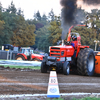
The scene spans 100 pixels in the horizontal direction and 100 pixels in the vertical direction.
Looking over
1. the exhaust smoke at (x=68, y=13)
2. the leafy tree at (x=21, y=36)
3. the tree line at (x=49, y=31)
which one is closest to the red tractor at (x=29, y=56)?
the exhaust smoke at (x=68, y=13)

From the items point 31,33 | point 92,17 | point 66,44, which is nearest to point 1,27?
point 31,33

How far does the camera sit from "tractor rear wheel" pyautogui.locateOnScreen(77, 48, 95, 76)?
10.7 meters

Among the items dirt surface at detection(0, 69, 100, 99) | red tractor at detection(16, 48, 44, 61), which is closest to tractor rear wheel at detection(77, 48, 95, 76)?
dirt surface at detection(0, 69, 100, 99)

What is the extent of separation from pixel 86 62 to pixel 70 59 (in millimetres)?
1097

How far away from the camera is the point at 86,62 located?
10609 millimetres

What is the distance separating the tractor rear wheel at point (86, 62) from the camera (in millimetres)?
10680

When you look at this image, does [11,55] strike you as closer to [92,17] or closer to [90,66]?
[90,66]

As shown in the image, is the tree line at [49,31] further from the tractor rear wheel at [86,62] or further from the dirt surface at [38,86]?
the dirt surface at [38,86]

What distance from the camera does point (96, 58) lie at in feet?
38.6

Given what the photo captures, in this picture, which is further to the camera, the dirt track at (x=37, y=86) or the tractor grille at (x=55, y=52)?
the tractor grille at (x=55, y=52)

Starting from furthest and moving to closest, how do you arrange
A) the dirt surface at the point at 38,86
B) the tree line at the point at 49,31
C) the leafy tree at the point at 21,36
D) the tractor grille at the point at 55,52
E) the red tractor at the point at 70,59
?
1. the leafy tree at the point at 21,36
2. the tree line at the point at 49,31
3. the tractor grille at the point at 55,52
4. the red tractor at the point at 70,59
5. the dirt surface at the point at 38,86

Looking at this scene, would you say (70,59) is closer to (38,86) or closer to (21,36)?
(38,86)

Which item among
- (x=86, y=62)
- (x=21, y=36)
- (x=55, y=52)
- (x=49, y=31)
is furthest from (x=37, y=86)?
(x=21, y=36)

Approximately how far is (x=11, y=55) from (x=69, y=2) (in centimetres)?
1415
